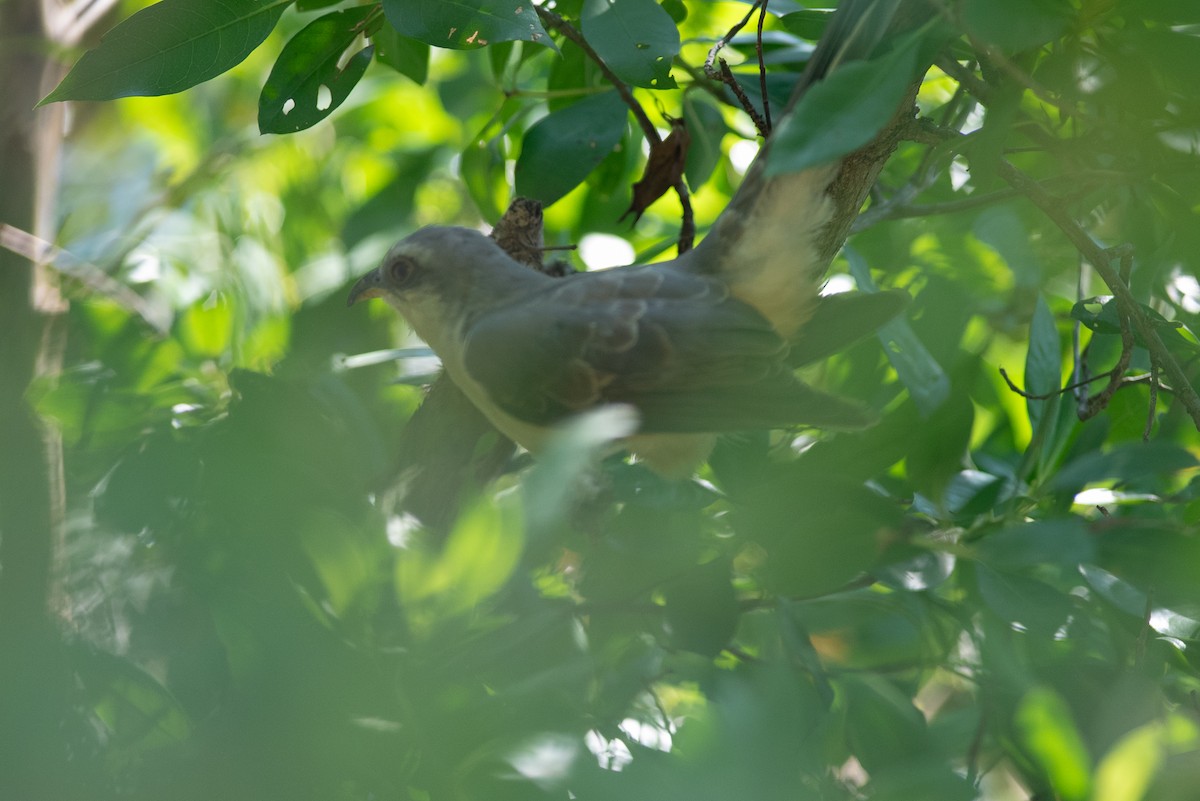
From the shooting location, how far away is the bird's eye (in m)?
2.55

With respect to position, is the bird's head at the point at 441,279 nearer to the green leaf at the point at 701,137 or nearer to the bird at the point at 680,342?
the bird at the point at 680,342

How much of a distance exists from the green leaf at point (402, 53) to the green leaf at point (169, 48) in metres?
0.33

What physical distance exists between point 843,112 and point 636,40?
2.23 feet

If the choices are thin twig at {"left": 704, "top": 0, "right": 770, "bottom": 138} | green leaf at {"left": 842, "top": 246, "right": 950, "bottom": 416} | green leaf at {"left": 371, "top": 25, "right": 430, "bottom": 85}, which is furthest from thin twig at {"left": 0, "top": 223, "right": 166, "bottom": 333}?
green leaf at {"left": 842, "top": 246, "right": 950, "bottom": 416}

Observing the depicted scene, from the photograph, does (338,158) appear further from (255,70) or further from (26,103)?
(26,103)

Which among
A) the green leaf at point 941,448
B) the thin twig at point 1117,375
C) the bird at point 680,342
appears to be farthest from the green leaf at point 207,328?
the thin twig at point 1117,375

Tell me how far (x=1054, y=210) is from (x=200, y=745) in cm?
161

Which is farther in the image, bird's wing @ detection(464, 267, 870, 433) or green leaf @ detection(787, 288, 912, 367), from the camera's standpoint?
bird's wing @ detection(464, 267, 870, 433)

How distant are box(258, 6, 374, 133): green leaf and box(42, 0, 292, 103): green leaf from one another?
145 mm

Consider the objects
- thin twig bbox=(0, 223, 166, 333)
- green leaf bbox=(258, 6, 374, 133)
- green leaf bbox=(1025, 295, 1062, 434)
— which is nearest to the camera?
green leaf bbox=(258, 6, 374, 133)

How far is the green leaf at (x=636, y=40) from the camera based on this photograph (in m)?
1.71

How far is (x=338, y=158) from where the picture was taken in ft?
13.9

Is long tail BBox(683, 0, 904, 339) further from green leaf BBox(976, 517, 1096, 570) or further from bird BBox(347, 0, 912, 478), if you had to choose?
green leaf BBox(976, 517, 1096, 570)

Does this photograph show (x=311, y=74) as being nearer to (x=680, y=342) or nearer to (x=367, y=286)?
(x=367, y=286)
